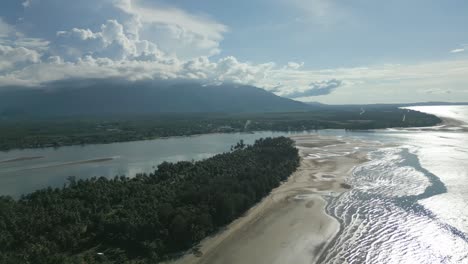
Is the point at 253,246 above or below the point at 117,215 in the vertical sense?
below

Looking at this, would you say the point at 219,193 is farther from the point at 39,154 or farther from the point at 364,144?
the point at 39,154

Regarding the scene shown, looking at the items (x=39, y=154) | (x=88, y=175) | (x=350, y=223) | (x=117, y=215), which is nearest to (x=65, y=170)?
(x=88, y=175)

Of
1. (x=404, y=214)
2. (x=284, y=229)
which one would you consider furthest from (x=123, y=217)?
(x=404, y=214)

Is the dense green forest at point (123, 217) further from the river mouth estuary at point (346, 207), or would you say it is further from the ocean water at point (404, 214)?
the ocean water at point (404, 214)

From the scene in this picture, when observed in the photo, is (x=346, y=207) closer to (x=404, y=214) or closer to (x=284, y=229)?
(x=404, y=214)

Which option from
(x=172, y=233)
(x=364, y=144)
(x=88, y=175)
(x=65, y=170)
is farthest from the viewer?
(x=364, y=144)

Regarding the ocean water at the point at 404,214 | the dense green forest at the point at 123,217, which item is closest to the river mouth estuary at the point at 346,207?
the ocean water at the point at 404,214
